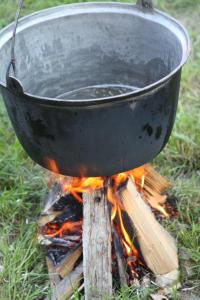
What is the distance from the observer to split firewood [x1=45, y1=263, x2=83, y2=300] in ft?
7.09

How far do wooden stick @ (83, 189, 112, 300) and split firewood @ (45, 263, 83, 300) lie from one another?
96 mm

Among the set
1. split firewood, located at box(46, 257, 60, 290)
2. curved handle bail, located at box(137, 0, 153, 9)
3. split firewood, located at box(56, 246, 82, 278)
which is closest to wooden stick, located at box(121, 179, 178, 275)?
split firewood, located at box(56, 246, 82, 278)

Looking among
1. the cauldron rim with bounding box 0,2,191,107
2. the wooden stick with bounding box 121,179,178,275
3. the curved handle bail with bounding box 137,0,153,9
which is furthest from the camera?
the wooden stick with bounding box 121,179,178,275

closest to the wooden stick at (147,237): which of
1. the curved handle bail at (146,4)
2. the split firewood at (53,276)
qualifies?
the split firewood at (53,276)

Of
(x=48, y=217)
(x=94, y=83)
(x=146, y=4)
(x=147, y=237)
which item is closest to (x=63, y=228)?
(x=48, y=217)

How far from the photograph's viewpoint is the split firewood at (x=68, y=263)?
2.23 m

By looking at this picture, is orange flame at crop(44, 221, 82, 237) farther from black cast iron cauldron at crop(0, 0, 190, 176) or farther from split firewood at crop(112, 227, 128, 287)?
black cast iron cauldron at crop(0, 0, 190, 176)

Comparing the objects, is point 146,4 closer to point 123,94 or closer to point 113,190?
point 123,94

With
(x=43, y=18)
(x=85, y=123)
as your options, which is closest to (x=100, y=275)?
(x=85, y=123)

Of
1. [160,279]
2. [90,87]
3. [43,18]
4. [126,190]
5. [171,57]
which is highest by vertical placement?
A: [43,18]

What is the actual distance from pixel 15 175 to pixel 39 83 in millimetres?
712

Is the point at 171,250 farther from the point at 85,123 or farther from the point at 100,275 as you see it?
the point at 85,123

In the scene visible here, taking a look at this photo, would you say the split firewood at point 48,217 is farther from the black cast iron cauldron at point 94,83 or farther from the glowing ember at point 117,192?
the black cast iron cauldron at point 94,83

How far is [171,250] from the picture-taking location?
7.45 ft
